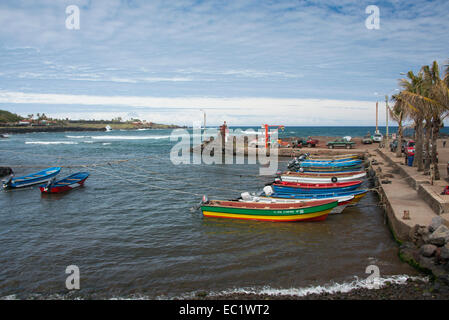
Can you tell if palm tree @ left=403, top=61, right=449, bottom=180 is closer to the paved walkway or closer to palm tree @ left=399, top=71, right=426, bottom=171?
palm tree @ left=399, top=71, right=426, bottom=171

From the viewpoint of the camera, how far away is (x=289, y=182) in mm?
23859

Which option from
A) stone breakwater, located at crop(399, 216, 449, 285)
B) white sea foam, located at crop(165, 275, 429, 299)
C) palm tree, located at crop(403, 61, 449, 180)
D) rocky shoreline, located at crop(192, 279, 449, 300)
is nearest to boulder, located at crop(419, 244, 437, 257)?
stone breakwater, located at crop(399, 216, 449, 285)

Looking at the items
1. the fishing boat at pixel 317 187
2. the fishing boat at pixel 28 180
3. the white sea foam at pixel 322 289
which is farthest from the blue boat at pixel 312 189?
the fishing boat at pixel 28 180

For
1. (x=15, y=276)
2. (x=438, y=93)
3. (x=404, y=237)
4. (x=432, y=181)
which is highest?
(x=438, y=93)

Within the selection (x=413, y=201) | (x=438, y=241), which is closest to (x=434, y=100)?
(x=413, y=201)

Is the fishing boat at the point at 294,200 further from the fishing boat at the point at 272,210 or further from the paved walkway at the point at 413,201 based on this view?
the paved walkway at the point at 413,201

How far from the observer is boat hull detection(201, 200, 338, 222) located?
54.6 feet

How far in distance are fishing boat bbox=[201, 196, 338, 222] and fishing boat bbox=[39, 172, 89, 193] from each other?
1479 cm

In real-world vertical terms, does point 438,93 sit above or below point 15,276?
above
